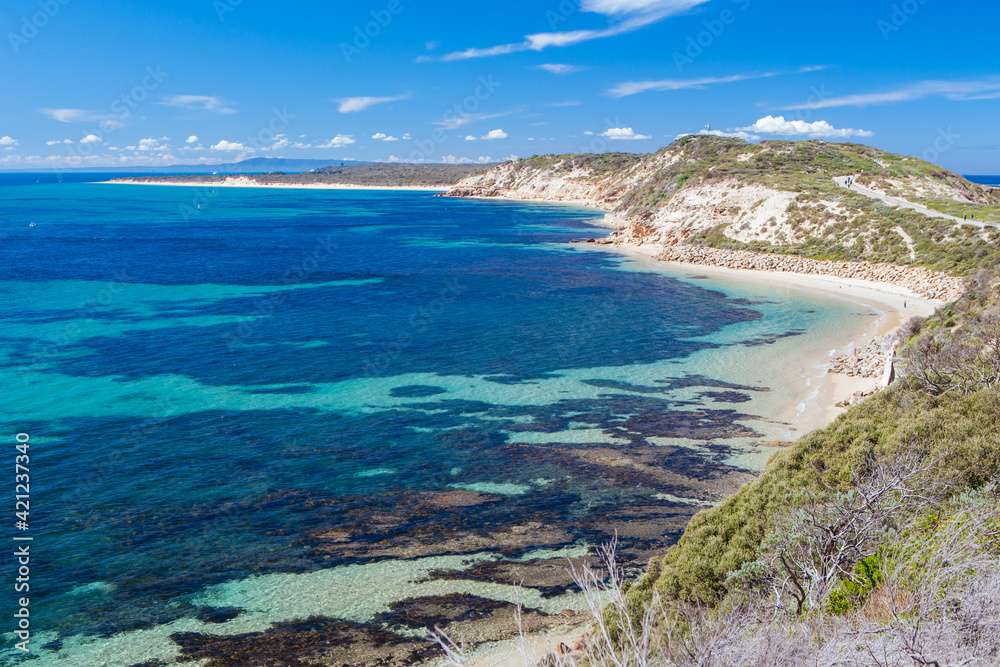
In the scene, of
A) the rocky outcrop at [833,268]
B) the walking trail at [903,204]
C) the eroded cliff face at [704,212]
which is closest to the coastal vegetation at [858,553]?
the rocky outcrop at [833,268]

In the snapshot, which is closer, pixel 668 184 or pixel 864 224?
pixel 864 224

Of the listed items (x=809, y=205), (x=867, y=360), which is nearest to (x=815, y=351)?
(x=867, y=360)

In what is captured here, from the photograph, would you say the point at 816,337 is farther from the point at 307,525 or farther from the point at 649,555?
the point at 307,525

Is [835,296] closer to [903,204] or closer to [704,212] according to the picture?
[903,204]

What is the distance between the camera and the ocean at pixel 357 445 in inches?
527

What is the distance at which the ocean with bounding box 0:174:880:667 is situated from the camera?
13398 millimetres

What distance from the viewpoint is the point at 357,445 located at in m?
21.6

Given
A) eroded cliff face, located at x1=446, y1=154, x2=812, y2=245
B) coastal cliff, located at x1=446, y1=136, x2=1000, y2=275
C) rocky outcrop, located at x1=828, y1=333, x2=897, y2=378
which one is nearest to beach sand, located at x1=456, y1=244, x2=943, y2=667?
rocky outcrop, located at x1=828, y1=333, x2=897, y2=378

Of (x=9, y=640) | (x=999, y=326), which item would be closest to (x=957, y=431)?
(x=999, y=326)

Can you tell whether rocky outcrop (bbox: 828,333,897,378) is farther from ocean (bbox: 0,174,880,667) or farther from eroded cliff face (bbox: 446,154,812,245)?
eroded cliff face (bbox: 446,154,812,245)

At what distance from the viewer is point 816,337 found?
35531mm

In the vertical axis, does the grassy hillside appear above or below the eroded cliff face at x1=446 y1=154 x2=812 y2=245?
below

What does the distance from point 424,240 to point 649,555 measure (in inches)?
2922

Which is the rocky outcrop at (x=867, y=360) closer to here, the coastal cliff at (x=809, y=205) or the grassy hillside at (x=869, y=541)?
the grassy hillside at (x=869, y=541)
